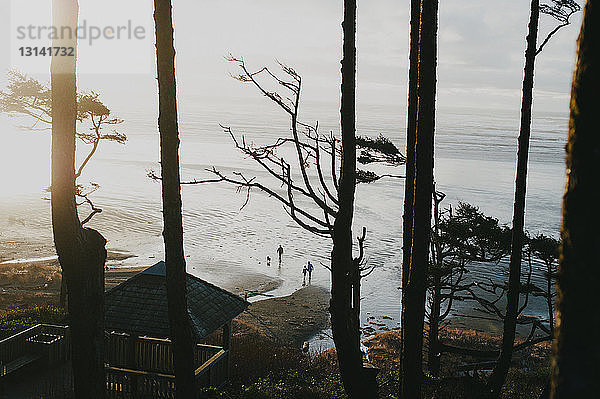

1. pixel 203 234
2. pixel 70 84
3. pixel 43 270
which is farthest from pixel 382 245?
pixel 70 84

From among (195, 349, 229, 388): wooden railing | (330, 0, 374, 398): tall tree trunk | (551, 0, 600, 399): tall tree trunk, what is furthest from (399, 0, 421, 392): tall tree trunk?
(551, 0, 600, 399): tall tree trunk

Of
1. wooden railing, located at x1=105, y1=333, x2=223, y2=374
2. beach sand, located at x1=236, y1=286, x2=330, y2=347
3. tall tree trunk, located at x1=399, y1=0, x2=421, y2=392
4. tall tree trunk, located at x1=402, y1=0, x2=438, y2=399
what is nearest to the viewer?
tall tree trunk, located at x1=402, y1=0, x2=438, y2=399

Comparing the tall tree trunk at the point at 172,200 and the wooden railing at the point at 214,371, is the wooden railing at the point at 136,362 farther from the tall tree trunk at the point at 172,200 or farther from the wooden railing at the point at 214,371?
the tall tree trunk at the point at 172,200

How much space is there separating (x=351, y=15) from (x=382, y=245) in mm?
28112

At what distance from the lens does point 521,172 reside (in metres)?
9.96

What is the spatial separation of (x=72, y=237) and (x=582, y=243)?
19.8ft

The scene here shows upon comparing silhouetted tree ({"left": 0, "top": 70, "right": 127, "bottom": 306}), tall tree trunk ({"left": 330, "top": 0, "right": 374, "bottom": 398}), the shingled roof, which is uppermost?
silhouetted tree ({"left": 0, "top": 70, "right": 127, "bottom": 306})

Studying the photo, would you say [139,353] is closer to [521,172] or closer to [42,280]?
[521,172]

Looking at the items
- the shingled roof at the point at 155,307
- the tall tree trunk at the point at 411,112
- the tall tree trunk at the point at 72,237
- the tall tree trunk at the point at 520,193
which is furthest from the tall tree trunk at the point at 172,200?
the tall tree trunk at the point at 520,193

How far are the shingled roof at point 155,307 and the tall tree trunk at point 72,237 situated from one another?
10.3 ft

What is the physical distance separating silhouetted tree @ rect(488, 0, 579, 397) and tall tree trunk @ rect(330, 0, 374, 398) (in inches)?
168

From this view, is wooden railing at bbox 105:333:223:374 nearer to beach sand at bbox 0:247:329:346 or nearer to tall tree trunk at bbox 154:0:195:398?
tall tree trunk at bbox 154:0:195:398

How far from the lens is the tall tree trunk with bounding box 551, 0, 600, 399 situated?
1.57 metres

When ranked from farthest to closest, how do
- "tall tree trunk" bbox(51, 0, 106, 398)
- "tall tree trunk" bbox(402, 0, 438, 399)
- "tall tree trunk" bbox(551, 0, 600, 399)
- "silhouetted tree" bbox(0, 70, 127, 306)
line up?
"silhouetted tree" bbox(0, 70, 127, 306) → "tall tree trunk" bbox(402, 0, 438, 399) → "tall tree trunk" bbox(51, 0, 106, 398) → "tall tree trunk" bbox(551, 0, 600, 399)
